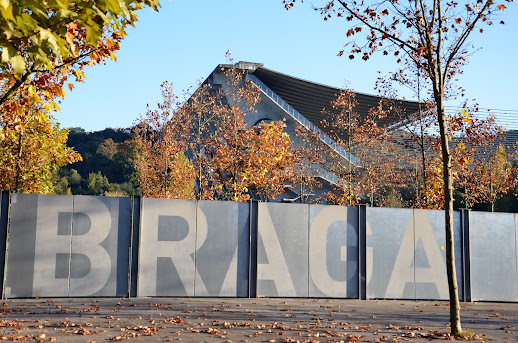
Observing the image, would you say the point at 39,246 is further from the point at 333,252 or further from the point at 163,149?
the point at 163,149

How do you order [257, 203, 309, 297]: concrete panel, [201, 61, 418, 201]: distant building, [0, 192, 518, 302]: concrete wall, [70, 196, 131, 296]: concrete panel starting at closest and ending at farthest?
1. [0, 192, 518, 302]: concrete wall
2. [70, 196, 131, 296]: concrete panel
3. [257, 203, 309, 297]: concrete panel
4. [201, 61, 418, 201]: distant building

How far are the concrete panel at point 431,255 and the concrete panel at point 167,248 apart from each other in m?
6.15

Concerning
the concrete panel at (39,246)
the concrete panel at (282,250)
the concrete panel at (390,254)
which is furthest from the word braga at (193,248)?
the concrete panel at (390,254)

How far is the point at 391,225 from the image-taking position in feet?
51.4

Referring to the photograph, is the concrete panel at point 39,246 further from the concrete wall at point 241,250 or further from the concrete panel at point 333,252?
the concrete panel at point 333,252

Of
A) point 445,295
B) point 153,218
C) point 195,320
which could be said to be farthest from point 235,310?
point 445,295

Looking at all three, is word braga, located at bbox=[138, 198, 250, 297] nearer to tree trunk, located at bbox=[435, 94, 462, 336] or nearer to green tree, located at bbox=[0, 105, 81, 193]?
tree trunk, located at bbox=[435, 94, 462, 336]

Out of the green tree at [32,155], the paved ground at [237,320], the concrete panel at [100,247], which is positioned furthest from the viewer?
the green tree at [32,155]

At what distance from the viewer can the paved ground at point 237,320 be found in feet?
28.8

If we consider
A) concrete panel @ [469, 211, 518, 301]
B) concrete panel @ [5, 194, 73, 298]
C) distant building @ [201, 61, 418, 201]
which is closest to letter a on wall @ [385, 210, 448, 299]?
concrete panel @ [469, 211, 518, 301]

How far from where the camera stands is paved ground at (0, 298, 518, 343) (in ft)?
28.8

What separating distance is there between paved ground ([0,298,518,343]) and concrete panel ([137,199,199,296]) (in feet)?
1.45

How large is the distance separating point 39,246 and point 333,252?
24.3 ft

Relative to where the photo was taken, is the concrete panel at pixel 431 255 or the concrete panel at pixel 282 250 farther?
the concrete panel at pixel 431 255
